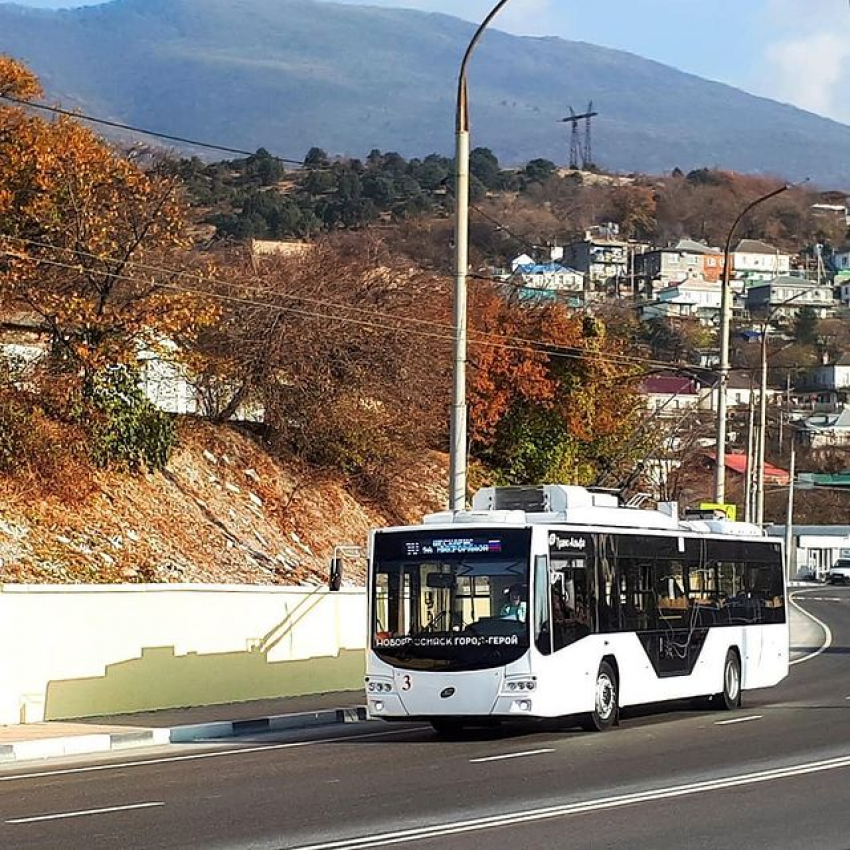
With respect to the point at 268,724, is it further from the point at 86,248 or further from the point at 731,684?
the point at 86,248

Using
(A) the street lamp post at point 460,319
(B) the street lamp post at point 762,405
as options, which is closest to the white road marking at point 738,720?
(A) the street lamp post at point 460,319

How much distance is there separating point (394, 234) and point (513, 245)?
155ft

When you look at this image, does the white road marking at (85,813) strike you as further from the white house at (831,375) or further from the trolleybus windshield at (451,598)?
the white house at (831,375)

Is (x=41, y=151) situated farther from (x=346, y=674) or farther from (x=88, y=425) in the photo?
(x=346, y=674)

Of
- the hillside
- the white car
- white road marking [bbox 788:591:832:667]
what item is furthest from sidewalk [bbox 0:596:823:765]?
the white car

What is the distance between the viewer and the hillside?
100 feet

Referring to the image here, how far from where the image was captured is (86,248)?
33156 mm

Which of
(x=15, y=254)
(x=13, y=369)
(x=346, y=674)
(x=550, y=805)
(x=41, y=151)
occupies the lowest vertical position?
(x=346, y=674)

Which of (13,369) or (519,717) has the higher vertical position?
(13,369)

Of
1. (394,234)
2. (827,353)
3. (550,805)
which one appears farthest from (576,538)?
(827,353)

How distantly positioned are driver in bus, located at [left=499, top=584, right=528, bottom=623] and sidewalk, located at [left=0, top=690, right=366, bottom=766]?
13.5 ft

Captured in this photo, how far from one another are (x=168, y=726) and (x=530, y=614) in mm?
4894

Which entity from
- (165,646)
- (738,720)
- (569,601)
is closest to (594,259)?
(165,646)

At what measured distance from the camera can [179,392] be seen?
127 ft
